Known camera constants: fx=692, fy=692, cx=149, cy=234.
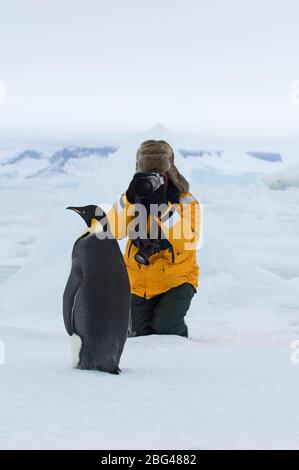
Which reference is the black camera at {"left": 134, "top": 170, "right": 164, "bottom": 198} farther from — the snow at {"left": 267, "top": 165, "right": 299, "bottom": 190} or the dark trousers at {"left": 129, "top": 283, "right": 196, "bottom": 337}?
the snow at {"left": 267, "top": 165, "right": 299, "bottom": 190}

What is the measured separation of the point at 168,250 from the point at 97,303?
3.29 ft

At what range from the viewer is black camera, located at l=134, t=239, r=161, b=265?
11.1ft

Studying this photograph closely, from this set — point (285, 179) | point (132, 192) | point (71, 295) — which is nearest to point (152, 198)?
point (132, 192)

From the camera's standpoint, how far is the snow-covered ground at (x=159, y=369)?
1713mm

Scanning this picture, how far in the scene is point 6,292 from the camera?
22.0ft

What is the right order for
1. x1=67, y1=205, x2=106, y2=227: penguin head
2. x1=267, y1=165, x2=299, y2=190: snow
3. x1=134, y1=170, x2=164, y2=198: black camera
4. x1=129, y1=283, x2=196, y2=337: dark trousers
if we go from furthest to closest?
1. x1=267, y1=165, x2=299, y2=190: snow
2. x1=129, y1=283, x2=196, y2=337: dark trousers
3. x1=134, y1=170, x2=164, y2=198: black camera
4. x1=67, y1=205, x2=106, y2=227: penguin head

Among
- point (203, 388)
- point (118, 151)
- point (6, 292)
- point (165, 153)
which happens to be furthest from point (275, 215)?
point (203, 388)

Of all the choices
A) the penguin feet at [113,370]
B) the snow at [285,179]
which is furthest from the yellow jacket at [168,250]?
the snow at [285,179]

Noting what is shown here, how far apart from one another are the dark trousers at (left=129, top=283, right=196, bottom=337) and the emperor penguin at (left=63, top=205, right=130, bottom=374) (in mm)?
1012

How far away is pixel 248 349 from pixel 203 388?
3.38ft

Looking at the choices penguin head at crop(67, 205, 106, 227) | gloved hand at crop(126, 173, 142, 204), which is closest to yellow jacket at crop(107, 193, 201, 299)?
gloved hand at crop(126, 173, 142, 204)

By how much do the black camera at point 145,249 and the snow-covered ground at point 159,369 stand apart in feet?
1.32
